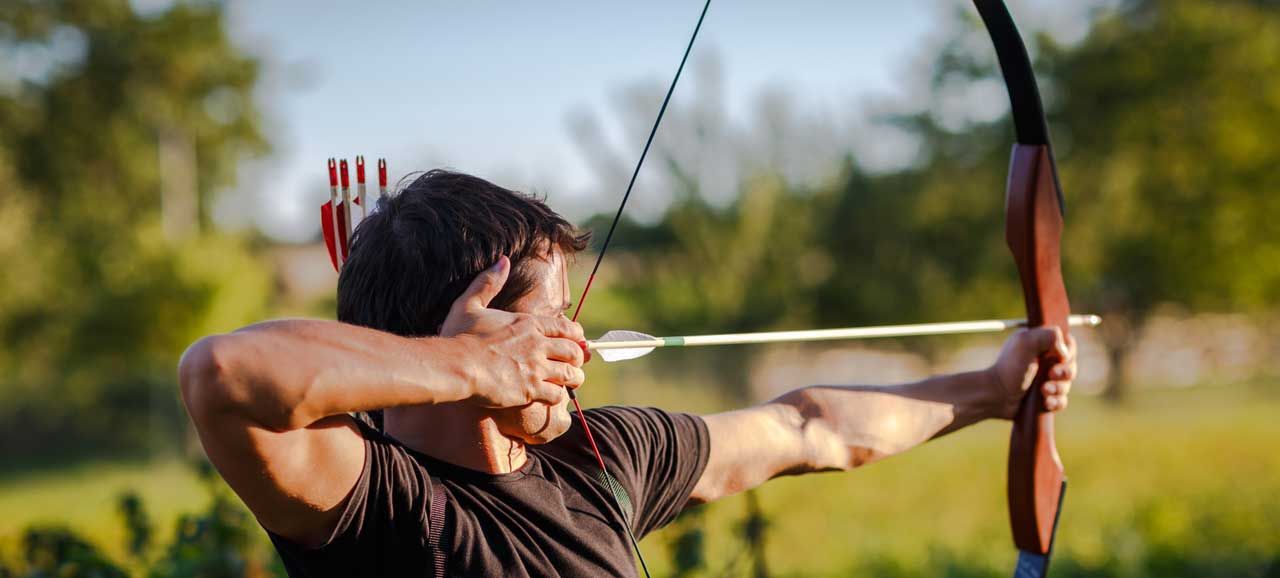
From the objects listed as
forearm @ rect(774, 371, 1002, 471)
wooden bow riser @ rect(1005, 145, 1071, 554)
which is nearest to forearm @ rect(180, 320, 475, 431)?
forearm @ rect(774, 371, 1002, 471)

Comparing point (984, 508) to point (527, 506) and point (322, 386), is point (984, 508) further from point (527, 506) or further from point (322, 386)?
point (322, 386)

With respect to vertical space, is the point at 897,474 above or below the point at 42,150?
below

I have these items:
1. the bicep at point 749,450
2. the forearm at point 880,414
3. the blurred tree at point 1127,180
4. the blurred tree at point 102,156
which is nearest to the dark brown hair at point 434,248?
the bicep at point 749,450

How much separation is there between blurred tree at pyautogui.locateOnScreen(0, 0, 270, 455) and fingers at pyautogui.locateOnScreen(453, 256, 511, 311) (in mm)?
13861

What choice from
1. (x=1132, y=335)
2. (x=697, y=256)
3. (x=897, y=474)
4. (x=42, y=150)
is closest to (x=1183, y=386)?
(x=1132, y=335)

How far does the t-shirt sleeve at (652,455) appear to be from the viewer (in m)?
1.69

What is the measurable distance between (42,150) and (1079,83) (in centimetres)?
2240

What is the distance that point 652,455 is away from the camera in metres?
1.76

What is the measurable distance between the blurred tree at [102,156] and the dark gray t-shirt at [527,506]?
44.7ft

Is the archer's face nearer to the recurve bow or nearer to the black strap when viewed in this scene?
the black strap

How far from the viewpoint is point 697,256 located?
14266mm

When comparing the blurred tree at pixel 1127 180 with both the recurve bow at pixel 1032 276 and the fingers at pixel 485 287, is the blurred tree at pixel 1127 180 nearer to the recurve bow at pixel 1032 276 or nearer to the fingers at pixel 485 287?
the recurve bow at pixel 1032 276

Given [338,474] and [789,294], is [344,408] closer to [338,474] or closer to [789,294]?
[338,474]

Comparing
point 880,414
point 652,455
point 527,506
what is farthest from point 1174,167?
point 527,506
